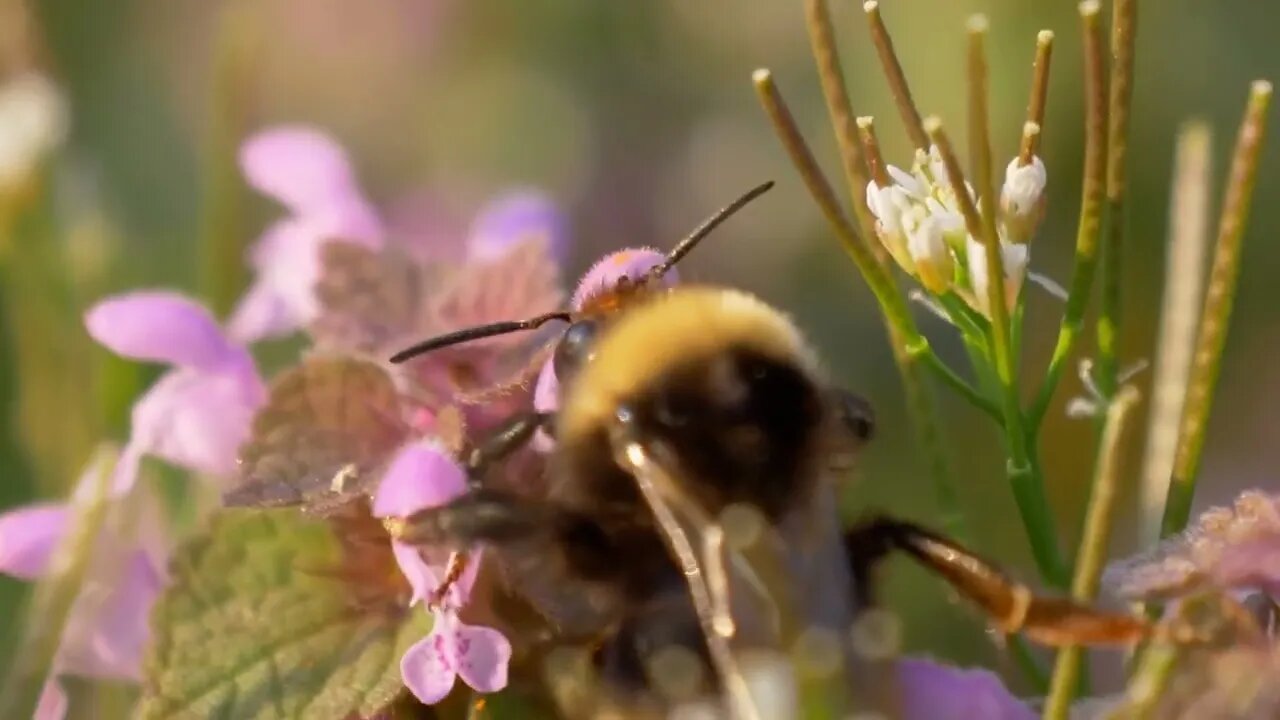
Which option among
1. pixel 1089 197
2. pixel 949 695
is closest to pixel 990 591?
pixel 949 695

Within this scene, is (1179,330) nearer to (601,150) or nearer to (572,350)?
(572,350)

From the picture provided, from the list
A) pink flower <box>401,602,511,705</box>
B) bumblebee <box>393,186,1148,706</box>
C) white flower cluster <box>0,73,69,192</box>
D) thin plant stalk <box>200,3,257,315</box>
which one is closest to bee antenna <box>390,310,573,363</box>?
bumblebee <box>393,186,1148,706</box>

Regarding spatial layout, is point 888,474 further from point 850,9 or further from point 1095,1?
point 1095,1

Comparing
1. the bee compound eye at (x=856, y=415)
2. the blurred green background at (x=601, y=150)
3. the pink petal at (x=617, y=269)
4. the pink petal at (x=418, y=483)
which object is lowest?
the blurred green background at (x=601, y=150)

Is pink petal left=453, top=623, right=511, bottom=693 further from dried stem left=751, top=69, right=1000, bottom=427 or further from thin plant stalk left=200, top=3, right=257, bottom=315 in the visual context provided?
thin plant stalk left=200, top=3, right=257, bottom=315

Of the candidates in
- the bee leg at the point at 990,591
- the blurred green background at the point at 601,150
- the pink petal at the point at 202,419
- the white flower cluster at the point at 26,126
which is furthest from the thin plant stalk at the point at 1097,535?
the white flower cluster at the point at 26,126

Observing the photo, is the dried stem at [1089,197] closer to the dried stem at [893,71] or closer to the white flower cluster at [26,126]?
the dried stem at [893,71]
